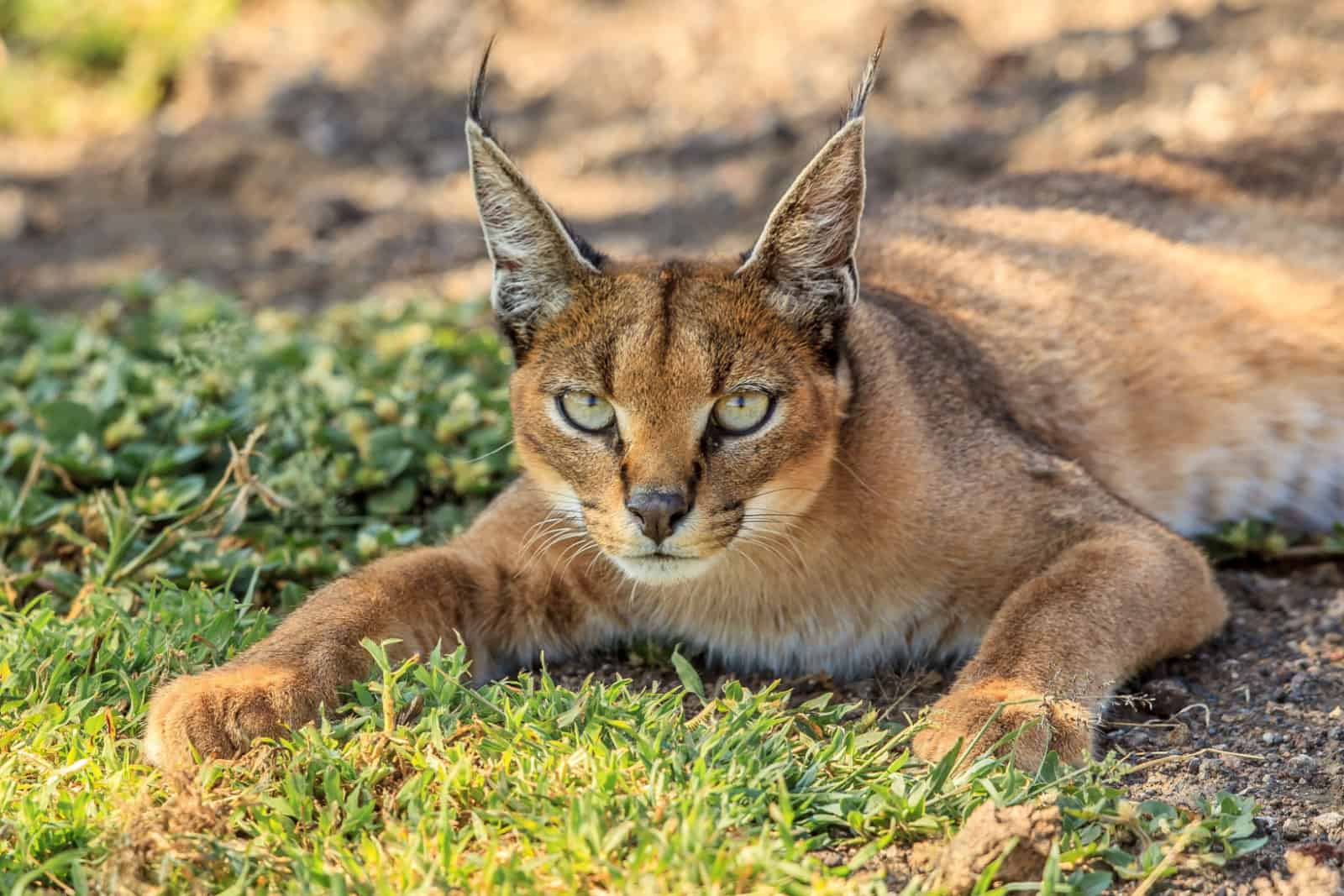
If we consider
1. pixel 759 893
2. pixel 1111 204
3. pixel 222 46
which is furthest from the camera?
pixel 222 46

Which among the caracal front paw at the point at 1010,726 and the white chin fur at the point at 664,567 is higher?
the white chin fur at the point at 664,567

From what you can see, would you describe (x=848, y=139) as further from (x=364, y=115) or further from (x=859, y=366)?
(x=364, y=115)

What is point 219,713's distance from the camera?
3.37 metres

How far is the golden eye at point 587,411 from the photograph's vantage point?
147 inches

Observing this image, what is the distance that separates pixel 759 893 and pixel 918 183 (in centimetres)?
532

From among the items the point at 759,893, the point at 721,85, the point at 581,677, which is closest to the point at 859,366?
the point at 581,677

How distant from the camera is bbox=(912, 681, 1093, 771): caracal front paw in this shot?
10.9 ft

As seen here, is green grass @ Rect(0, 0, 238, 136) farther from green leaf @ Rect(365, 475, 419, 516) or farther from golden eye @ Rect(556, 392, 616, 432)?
golden eye @ Rect(556, 392, 616, 432)

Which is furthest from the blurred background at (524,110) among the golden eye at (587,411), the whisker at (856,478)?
the golden eye at (587,411)

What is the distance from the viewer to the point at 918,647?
4.14 metres

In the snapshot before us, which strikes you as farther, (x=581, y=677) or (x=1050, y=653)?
(x=581, y=677)

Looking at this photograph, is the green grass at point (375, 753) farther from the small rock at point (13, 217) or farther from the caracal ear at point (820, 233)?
the small rock at point (13, 217)

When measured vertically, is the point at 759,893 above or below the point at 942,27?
below

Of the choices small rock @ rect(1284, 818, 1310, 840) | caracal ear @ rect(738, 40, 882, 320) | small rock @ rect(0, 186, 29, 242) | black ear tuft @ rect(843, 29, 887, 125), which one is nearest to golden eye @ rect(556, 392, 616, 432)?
caracal ear @ rect(738, 40, 882, 320)
